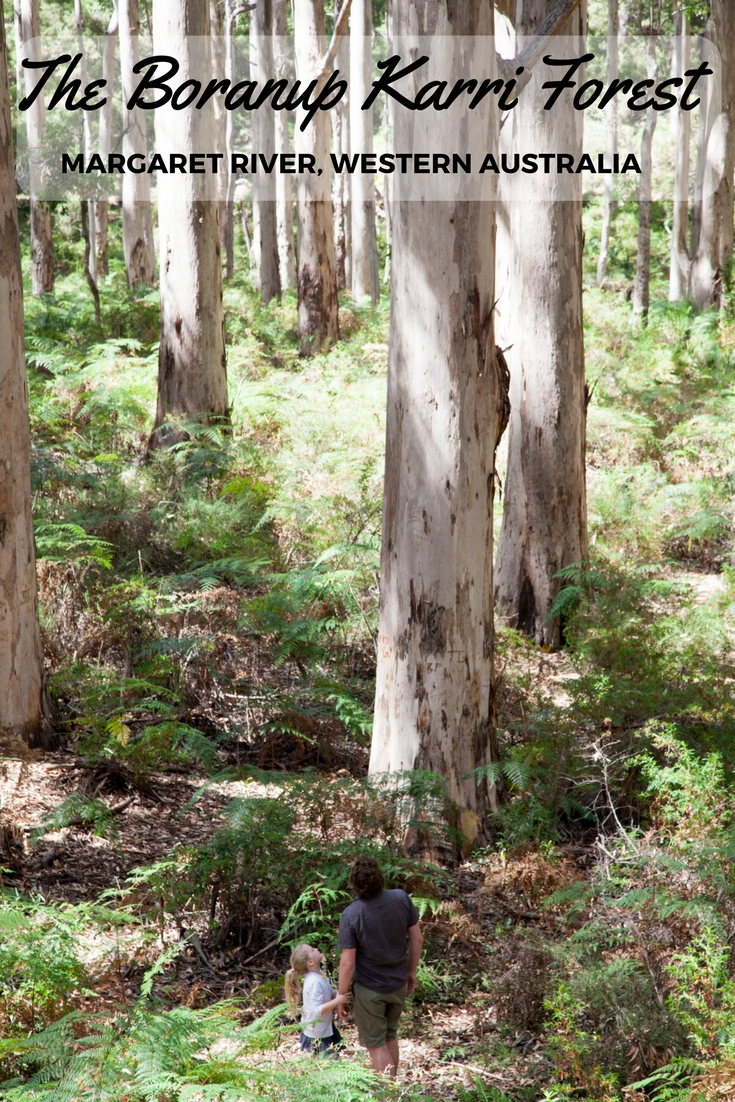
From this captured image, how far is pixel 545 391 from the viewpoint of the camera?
841cm

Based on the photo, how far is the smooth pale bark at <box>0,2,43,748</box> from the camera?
18.6 ft

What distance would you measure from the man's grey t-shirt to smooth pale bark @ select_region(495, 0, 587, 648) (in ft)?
15.3

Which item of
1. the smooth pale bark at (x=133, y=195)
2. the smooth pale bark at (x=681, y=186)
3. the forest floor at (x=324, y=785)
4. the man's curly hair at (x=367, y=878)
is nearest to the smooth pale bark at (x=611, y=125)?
the smooth pale bark at (x=681, y=186)

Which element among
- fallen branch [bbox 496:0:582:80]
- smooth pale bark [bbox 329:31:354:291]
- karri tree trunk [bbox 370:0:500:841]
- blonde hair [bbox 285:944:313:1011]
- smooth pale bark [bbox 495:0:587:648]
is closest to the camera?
blonde hair [bbox 285:944:313:1011]

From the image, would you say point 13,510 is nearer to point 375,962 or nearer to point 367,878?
point 367,878

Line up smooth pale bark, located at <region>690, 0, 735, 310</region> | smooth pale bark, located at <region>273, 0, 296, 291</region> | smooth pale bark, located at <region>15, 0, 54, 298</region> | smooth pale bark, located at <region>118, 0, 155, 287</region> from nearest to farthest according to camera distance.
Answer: smooth pale bark, located at <region>690, 0, 735, 310</region>
smooth pale bark, located at <region>15, 0, 54, 298</region>
smooth pale bark, located at <region>118, 0, 155, 287</region>
smooth pale bark, located at <region>273, 0, 296, 291</region>

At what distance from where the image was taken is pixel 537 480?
845 cm

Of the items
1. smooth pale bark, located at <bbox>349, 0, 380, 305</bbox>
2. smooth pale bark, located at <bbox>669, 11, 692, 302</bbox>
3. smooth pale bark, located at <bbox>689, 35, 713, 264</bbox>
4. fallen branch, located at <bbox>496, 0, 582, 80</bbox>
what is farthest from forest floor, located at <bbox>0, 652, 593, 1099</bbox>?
smooth pale bark, located at <bbox>669, 11, 692, 302</bbox>

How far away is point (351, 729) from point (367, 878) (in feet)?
8.15

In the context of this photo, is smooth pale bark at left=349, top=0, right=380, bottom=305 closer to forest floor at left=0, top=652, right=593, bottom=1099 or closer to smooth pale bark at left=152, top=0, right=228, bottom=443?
smooth pale bark at left=152, top=0, right=228, bottom=443

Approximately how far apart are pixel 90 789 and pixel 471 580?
2559 mm

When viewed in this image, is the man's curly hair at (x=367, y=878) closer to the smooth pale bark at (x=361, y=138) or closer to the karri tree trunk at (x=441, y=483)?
the karri tree trunk at (x=441, y=483)

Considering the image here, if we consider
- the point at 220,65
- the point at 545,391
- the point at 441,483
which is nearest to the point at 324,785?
the point at 441,483

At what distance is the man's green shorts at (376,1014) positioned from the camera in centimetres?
386
